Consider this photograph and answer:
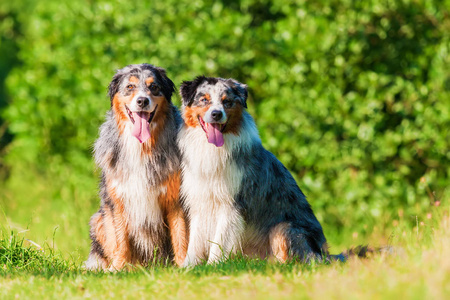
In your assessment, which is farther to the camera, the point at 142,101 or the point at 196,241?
the point at 196,241

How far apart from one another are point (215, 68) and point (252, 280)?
15.2ft

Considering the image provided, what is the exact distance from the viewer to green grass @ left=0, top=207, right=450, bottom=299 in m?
3.35

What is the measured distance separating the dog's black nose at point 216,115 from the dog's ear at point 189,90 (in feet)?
1.01

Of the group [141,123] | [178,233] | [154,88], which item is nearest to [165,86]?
[154,88]

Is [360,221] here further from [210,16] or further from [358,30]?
[210,16]

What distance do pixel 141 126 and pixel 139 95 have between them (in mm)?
292

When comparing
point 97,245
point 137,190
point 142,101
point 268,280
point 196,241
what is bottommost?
point 97,245

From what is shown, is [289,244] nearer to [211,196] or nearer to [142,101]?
[211,196]

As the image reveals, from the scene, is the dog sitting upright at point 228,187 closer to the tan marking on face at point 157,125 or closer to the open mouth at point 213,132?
the open mouth at point 213,132

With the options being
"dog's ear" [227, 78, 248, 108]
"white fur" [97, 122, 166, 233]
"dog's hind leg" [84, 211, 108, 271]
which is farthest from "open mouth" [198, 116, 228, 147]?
"dog's hind leg" [84, 211, 108, 271]

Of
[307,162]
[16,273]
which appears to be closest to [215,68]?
[307,162]

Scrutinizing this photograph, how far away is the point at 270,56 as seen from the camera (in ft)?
27.3

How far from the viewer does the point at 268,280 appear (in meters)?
4.08

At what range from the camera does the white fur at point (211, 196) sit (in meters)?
5.28
